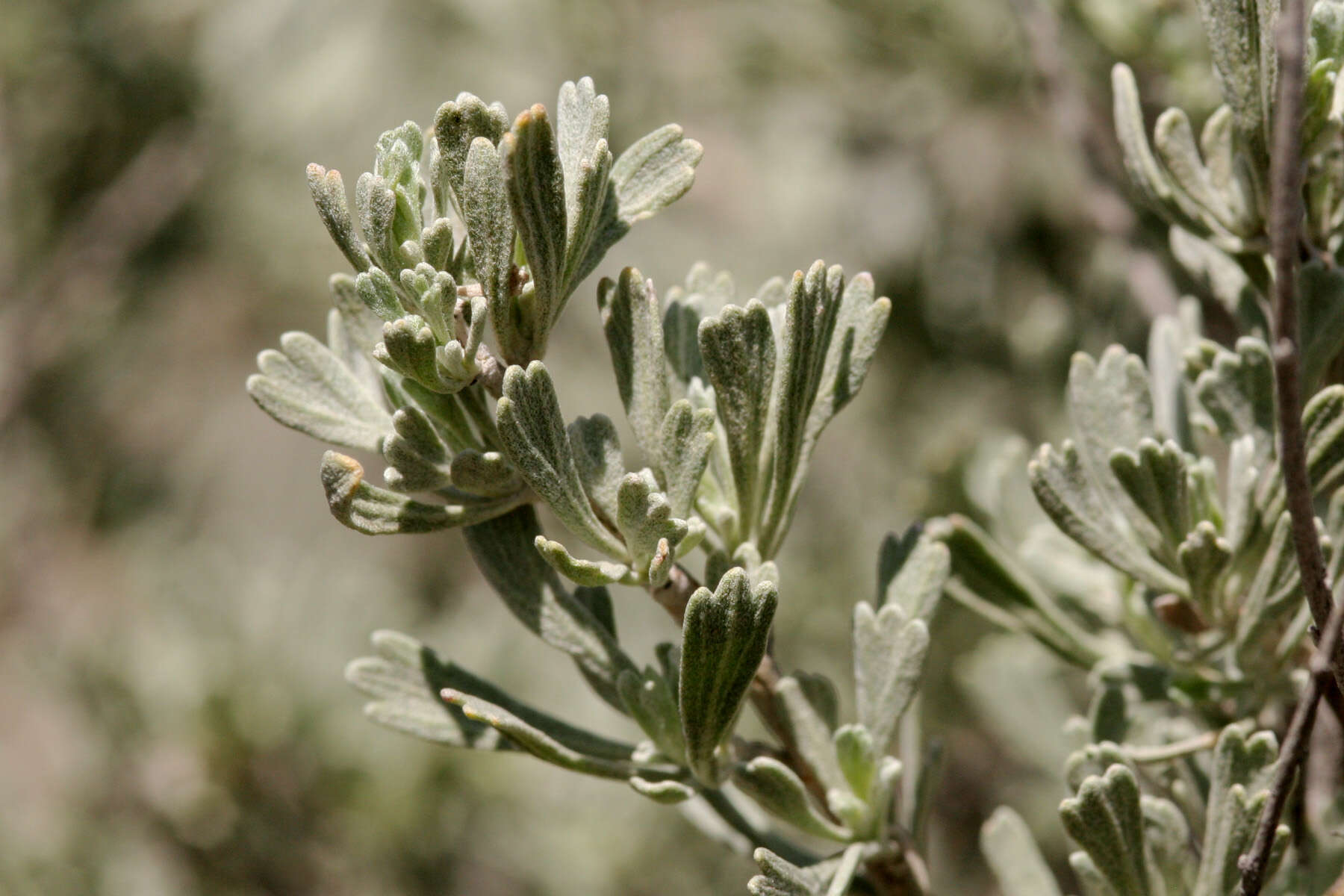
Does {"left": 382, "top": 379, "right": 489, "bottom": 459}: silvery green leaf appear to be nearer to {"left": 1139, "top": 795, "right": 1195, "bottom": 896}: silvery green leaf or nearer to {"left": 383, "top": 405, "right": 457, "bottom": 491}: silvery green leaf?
{"left": 383, "top": 405, "right": 457, "bottom": 491}: silvery green leaf

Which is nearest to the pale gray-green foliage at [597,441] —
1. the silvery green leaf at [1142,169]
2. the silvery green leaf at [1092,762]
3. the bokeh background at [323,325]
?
the silvery green leaf at [1092,762]

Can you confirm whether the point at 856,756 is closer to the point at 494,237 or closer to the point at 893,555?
the point at 893,555

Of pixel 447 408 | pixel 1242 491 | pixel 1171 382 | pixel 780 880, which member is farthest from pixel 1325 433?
pixel 447 408

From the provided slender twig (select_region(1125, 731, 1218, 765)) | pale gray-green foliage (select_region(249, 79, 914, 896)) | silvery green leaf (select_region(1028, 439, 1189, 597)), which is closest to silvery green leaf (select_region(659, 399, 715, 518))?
pale gray-green foliage (select_region(249, 79, 914, 896))

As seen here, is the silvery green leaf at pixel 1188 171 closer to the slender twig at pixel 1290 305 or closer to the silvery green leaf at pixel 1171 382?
the silvery green leaf at pixel 1171 382

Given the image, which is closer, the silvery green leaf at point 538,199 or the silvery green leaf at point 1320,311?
the silvery green leaf at point 538,199

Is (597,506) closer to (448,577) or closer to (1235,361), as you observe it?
(1235,361)
